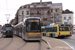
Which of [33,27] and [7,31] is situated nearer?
[33,27]

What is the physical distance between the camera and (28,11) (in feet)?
234

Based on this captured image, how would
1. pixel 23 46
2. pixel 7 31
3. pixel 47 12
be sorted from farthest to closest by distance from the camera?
1. pixel 47 12
2. pixel 7 31
3. pixel 23 46

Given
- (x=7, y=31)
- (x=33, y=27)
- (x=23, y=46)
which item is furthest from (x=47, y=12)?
(x=23, y=46)

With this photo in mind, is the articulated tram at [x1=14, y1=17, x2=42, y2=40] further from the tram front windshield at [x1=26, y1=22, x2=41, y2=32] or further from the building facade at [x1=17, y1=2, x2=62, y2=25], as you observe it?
the building facade at [x1=17, y1=2, x2=62, y2=25]

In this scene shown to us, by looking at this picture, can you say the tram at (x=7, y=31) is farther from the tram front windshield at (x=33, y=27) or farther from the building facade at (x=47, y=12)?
the building facade at (x=47, y=12)

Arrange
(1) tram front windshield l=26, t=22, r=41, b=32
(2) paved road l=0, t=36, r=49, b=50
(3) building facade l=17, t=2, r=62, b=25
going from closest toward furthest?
(2) paved road l=0, t=36, r=49, b=50 → (1) tram front windshield l=26, t=22, r=41, b=32 → (3) building facade l=17, t=2, r=62, b=25

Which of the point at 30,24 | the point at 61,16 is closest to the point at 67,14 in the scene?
the point at 61,16

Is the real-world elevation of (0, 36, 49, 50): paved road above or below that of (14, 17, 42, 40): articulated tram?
below

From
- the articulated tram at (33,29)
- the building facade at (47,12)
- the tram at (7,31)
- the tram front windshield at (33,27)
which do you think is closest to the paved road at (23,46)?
the articulated tram at (33,29)

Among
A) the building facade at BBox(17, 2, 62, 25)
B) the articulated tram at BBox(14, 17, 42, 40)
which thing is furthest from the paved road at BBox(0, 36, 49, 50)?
the building facade at BBox(17, 2, 62, 25)

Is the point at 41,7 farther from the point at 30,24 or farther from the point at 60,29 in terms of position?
the point at 30,24

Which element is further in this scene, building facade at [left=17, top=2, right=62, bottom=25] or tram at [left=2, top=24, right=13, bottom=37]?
building facade at [left=17, top=2, right=62, bottom=25]

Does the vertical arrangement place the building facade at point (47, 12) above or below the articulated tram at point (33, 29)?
above

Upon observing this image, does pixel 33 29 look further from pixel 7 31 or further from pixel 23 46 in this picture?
pixel 7 31
